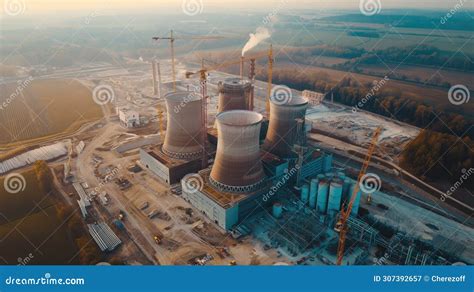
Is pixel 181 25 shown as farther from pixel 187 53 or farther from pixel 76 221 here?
pixel 76 221

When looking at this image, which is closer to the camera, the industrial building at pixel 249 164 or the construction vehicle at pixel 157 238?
the construction vehicle at pixel 157 238

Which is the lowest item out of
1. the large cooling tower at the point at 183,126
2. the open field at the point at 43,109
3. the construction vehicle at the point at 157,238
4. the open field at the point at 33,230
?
the open field at the point at 43,109

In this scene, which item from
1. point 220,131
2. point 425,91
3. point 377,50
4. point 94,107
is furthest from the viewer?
point 377,50

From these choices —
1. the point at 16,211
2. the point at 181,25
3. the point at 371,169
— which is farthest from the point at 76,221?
the point at 181,25

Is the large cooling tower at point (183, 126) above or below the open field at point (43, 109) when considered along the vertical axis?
above

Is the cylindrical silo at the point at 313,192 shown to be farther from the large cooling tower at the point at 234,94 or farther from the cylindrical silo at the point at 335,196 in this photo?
the large cooling tower at the point at 234,94

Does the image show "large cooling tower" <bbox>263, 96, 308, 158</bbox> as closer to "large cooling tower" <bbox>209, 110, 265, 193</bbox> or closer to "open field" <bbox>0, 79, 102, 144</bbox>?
"large cooling tower" <bbox>209, 110, 265, 193</bbox>

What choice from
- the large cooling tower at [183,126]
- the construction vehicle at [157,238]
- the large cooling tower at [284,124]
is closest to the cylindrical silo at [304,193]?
the large cooling tower at [284,124]
